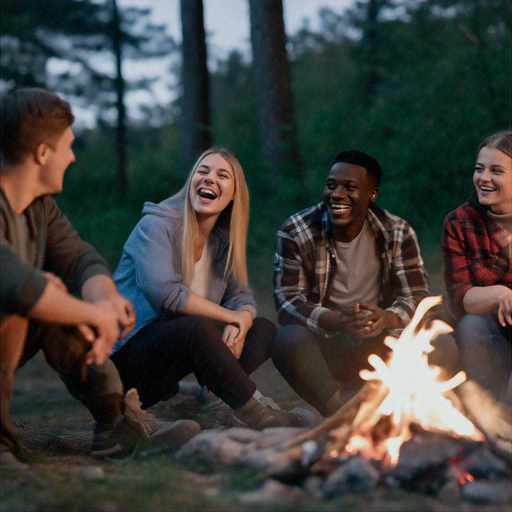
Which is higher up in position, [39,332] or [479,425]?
[39,332]

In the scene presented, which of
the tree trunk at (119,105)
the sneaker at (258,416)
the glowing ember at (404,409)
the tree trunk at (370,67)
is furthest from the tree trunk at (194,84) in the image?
the glowing ember at (404,409)

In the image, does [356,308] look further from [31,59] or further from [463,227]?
[31,59]

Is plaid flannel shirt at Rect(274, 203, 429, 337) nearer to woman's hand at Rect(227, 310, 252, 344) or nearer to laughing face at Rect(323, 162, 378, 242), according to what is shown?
laughing face at Rect(323, 162, 378, 242)

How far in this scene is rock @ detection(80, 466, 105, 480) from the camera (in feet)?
8.94

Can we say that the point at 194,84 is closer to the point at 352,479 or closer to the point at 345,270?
the point at 345,270

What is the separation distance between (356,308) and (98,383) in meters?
1.53

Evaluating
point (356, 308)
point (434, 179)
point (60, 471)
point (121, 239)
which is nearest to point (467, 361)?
point (356, 308)

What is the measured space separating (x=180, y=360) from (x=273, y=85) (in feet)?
24.4

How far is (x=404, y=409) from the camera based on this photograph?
117 inches

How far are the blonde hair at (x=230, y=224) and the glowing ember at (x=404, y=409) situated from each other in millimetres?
1230

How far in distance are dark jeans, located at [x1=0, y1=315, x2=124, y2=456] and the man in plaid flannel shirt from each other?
1189mm

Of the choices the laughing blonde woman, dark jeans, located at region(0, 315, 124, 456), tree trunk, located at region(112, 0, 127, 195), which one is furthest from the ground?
tree trunk, located at region(112, 0, 127, 195)

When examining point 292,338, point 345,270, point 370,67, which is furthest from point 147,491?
point 370,67

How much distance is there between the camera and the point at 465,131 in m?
9.70
